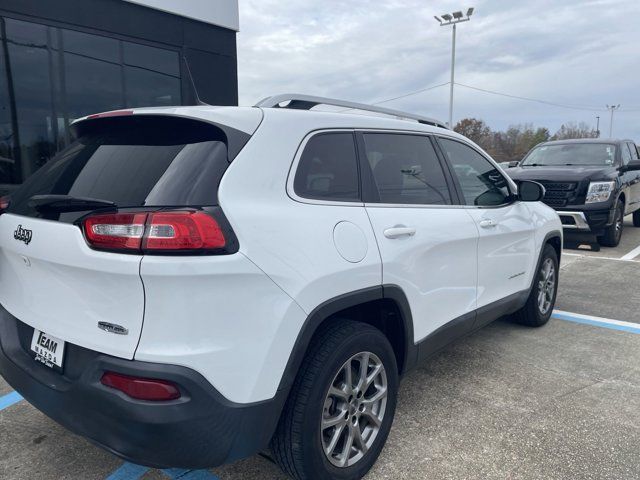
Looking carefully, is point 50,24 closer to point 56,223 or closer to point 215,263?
point 56,223

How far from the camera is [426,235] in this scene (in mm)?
2723

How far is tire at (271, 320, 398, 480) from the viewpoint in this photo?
2061 millimetres

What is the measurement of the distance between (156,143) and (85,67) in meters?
7.42

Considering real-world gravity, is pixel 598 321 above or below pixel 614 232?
below

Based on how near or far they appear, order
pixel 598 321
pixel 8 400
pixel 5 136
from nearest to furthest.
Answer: pixel 8 400 → pixel 598 321 → pixel 5 136

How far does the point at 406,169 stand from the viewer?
9.48ft

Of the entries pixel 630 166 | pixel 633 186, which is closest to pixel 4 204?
pixel 630 166

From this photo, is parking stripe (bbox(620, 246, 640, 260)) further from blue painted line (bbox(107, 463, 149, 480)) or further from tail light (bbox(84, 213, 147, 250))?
tail light (bbox(84, 213, 147, 250))

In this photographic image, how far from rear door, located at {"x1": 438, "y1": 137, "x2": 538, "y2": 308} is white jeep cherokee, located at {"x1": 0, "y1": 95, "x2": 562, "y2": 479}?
0.67 meters

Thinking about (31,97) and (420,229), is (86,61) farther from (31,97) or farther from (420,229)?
(420,229)

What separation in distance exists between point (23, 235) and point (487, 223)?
2737 mm

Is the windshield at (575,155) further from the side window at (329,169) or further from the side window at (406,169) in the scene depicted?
the side window at (329,169)

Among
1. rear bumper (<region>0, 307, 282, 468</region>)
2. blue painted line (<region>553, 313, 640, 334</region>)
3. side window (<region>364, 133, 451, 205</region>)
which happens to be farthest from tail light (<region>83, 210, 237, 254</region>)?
blue painted line (<region>553, 313, 640, 334</region>)

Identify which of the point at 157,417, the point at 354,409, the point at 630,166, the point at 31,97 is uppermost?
the point at 31,97
